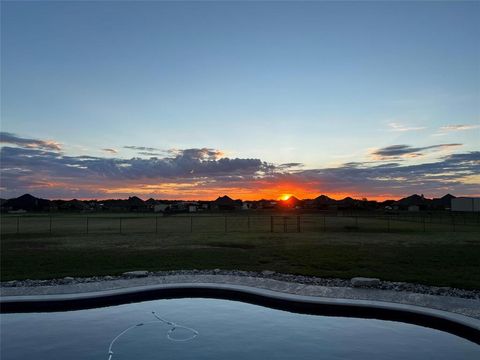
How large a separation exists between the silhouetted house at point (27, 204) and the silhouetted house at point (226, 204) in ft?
148

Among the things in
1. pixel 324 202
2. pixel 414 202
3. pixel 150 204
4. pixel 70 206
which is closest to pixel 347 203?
pixel 324 202

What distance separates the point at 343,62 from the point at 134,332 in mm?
11895

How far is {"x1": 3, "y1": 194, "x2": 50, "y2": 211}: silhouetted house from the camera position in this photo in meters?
104

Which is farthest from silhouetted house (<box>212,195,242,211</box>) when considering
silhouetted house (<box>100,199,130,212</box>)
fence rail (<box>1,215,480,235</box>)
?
fence rail (<box>1,215,480,235</box>)

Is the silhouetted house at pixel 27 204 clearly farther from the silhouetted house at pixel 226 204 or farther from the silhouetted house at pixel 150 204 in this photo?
the silhouetted house at pixel 226 204

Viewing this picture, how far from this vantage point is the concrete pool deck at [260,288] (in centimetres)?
757

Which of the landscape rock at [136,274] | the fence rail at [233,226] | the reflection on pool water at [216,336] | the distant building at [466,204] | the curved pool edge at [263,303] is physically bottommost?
the reflection on pool water at [216,336]

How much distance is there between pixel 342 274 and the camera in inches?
418

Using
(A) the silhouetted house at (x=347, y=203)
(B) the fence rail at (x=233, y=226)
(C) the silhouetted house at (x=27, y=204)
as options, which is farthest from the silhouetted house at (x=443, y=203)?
(C) the silhouetted house at (x=27, y=204)

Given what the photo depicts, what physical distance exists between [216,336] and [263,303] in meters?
1.74

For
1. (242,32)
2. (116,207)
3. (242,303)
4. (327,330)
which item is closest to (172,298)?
(242,303)

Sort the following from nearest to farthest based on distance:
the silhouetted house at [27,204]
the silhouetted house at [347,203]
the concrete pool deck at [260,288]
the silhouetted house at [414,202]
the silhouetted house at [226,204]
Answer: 1. the concrete pool deck at [260,288]
2. the silhouetted house at [27,204]
3. the silhouetted house at [414,202]
4. the silhouetted house at [347,203]
5. the silhouetted house at [226,204]

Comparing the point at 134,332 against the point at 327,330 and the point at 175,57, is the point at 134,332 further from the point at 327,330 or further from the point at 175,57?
the point at 175,57

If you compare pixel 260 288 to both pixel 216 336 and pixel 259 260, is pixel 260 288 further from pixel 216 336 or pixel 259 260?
pixel 259 260
